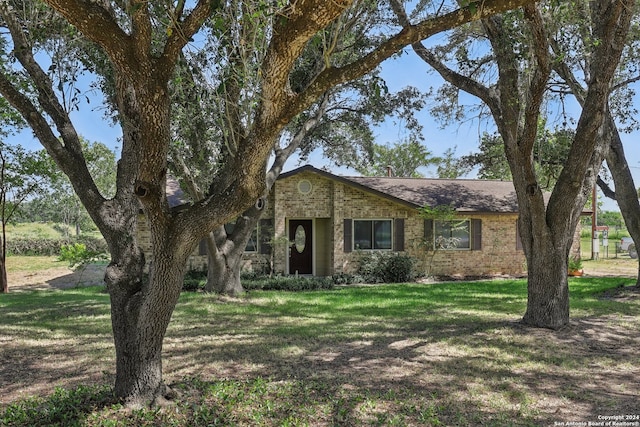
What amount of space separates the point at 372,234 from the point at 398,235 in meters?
0.90

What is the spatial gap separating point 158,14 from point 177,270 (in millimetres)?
3893

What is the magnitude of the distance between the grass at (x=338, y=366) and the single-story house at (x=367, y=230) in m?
6.10

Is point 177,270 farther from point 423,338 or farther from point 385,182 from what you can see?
point 385,182

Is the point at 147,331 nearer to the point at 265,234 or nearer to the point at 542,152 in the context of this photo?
the point at 265,234

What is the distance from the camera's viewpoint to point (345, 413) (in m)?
4.23

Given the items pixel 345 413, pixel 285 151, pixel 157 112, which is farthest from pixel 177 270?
pixel 285 151

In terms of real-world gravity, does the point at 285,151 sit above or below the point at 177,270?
above

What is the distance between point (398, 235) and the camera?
17312 mm

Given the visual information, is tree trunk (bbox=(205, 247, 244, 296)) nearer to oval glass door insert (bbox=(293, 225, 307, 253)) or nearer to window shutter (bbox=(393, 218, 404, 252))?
oval glass door insert (bbox=(293, 225, 307, 253))

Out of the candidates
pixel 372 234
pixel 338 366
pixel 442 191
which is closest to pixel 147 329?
pixel 338 366

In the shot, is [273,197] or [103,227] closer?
[103,227]

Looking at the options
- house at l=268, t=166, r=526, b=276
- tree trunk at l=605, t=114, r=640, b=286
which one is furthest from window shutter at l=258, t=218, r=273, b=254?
tree trunk at l=605, t=114, r=640, b=286

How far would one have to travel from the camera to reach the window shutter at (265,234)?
642 inches

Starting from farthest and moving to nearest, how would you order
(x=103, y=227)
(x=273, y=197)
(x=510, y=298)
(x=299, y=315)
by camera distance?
(x=273, y=197) < (x=510, y=298) < (x=299, y=315) < (x=103, y=227)
